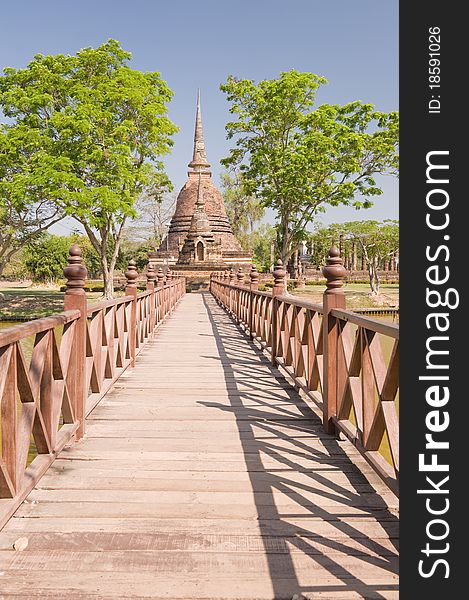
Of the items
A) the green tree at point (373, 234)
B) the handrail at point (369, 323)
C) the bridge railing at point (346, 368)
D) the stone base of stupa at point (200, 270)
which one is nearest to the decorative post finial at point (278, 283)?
the bridge railing at point (346, 368)

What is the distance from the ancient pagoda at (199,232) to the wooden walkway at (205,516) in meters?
35.7

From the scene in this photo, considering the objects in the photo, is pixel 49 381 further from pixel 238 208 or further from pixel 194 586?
pixel 238 208

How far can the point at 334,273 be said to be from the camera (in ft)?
13.1

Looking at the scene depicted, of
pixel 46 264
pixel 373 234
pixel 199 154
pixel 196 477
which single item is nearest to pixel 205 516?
pixel 196 477

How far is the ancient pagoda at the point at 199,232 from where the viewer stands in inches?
1663

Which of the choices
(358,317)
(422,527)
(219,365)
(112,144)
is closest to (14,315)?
(112,144)

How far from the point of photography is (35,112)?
20984mm

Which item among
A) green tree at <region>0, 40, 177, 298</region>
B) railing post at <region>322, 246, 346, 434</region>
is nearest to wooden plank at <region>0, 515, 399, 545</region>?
railing post at <region>322, 246, 346, 434</region>

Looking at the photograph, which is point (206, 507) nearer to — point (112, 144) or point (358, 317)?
point (358, 317)

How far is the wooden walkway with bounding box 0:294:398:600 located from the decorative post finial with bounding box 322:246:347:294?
107 centimetres

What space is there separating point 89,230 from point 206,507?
67.6 feet

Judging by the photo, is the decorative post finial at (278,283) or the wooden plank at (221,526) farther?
the decorative post finial at (278,283)

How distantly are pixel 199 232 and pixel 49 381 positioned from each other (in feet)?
135

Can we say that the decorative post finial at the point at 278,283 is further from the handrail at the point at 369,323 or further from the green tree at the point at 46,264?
the green tree at the point at 46,264
